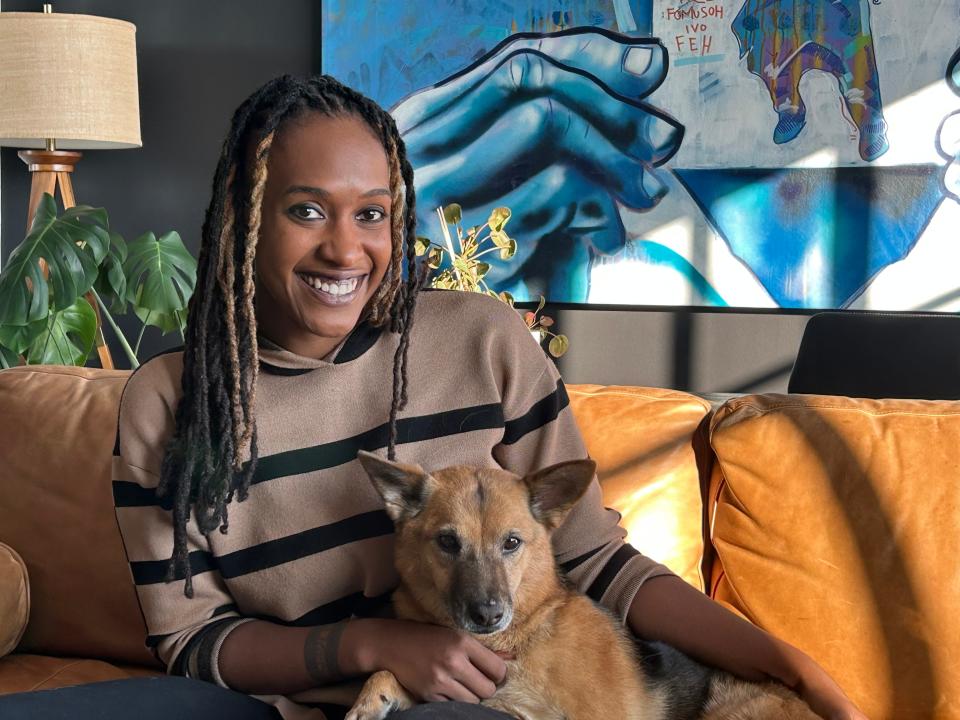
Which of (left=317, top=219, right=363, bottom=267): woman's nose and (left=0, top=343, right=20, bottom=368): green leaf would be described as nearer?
(left=317, top=219, right=363, bottom=267): woman's nose

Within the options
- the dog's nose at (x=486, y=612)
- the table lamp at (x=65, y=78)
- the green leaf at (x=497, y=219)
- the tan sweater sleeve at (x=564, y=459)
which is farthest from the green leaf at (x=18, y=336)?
the dog's nose at (x=486, y=612)

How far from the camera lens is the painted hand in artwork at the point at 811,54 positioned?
376 centimetres

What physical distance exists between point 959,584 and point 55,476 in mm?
1909

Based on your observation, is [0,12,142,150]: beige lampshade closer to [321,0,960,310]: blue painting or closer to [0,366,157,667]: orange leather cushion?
[321,0,960,310]: blue painting

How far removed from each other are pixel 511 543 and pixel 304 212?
2.06ft

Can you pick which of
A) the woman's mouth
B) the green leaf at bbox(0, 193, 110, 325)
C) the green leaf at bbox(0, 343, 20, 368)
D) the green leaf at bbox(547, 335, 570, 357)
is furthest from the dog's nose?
the green leaf at bbox(0, 343, 20, 368)

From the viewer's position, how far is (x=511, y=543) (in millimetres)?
1609

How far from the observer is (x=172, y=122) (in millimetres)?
5047

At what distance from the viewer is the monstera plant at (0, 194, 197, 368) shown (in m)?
3.34

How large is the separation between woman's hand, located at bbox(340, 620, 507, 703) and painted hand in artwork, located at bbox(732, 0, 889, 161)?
299 cm

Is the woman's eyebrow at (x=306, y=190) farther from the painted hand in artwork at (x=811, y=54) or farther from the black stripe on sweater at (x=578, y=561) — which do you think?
the painted hand in artwork at (x=811, y=54)

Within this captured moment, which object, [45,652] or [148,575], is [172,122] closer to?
[45,652]

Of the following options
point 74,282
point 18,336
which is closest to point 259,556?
point 74,282

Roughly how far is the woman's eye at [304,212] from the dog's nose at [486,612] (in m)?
0.65
